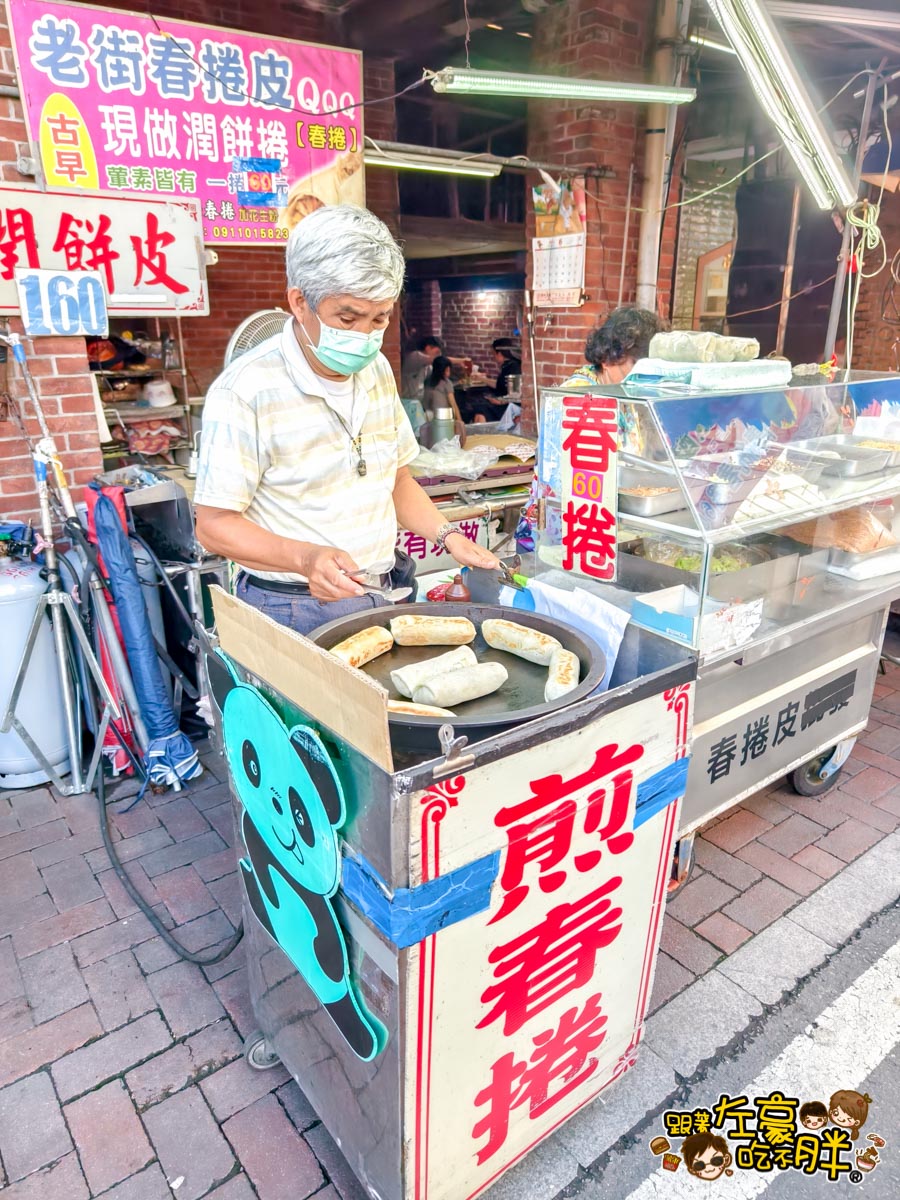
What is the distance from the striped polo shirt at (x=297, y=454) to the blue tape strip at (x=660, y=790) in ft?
3.51

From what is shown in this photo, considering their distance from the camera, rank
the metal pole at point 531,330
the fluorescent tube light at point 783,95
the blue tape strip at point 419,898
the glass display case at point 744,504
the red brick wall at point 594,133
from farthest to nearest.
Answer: the metal pole at point 531,330
the red brick wall at point 594,133
the fluorescent tube light at point 783,95
the glass display case at point 744,504
the blue tape strip at point 419,898

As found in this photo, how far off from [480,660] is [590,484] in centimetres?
84

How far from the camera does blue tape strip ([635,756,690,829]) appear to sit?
182 cm

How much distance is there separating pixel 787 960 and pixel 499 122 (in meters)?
10.0

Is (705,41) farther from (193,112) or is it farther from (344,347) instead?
(344,347)

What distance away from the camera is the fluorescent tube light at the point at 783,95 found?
10.5 ft

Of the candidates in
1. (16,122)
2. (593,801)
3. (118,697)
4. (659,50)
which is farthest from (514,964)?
(659,50)


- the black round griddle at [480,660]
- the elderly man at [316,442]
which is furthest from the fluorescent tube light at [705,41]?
the black round griddle at [480,660]

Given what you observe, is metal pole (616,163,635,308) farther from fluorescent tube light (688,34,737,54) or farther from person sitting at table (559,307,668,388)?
person sitting at table (559,307,668,388)

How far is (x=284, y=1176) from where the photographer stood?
2.00 metres

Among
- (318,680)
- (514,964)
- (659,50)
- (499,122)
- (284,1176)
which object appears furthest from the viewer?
(499,122)

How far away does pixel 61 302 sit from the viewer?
364cm

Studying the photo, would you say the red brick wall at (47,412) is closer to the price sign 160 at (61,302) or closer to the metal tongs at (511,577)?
the price sign 160 at (61,302)

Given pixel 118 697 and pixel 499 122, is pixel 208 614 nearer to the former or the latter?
pixel 118 697
